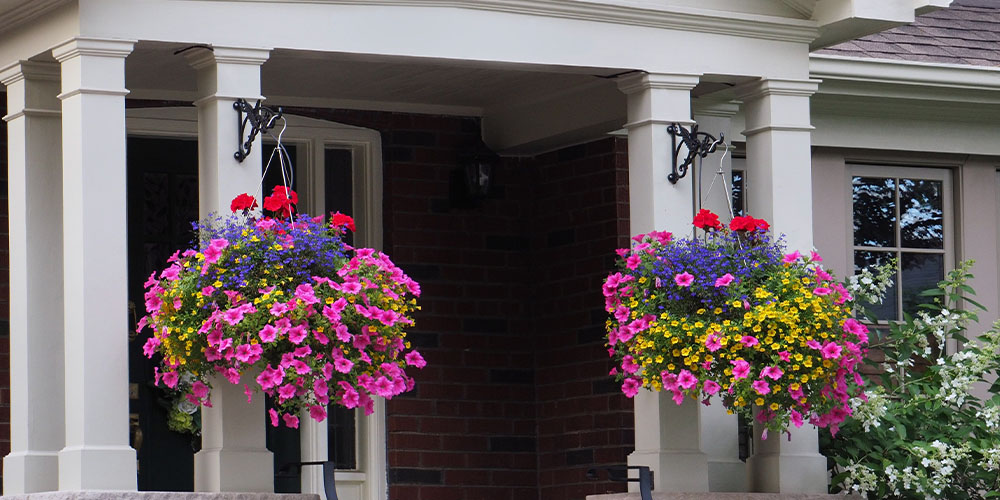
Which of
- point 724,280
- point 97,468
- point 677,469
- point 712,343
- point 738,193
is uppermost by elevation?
point 738,193

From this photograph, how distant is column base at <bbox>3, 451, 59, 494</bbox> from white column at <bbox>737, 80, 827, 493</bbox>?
3132 millimetres

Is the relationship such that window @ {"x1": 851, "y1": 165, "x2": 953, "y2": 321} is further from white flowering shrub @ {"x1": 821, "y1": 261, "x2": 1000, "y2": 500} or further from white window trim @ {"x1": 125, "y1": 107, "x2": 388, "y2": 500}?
white window trim @ {"x1": 125, "y1": 107, "x2": 388, "y2": 500}

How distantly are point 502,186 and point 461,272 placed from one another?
565 mm

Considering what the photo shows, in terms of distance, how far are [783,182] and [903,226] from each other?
2298mm

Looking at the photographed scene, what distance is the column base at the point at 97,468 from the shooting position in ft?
21.3

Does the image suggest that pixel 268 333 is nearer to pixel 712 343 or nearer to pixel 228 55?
pixel 228 55

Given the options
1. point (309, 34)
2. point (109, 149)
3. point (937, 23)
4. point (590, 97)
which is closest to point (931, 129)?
point (937, 23)

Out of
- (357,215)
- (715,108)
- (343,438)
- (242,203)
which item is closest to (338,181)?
(357,215)

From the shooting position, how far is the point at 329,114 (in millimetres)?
9164

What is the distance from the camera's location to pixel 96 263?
21.8ft

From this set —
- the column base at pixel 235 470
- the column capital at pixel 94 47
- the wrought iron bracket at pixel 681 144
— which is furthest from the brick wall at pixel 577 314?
the column capital at pixel 94 47

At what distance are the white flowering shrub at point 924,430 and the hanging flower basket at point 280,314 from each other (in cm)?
263

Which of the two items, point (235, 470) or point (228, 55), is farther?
point (228, 55)

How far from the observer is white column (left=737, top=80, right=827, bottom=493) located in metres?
7.85
